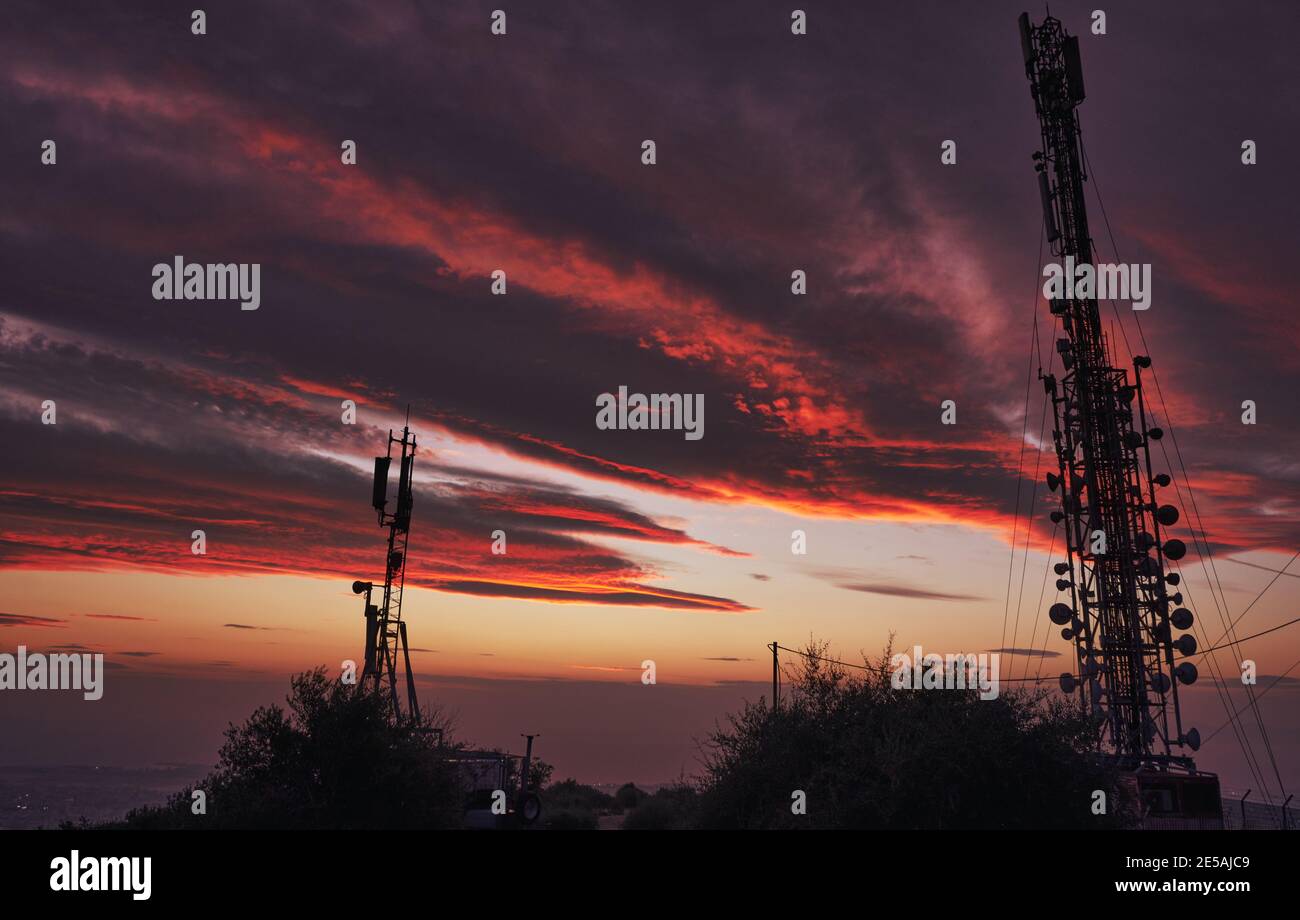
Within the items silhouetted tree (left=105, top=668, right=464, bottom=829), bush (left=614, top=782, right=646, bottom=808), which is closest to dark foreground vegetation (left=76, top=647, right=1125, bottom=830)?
silhouetted tree (left=105, top=668, right=464, bottom=829)

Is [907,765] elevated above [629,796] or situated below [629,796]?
above

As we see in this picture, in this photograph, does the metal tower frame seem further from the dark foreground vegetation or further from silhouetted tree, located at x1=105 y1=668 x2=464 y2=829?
silhouetted tree, located at x1=105 y1=668 x2=464 y2=829

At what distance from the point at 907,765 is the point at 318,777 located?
20615mm

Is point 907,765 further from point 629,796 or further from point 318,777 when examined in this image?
point 629,796

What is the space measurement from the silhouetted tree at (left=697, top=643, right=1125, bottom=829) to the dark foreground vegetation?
5cm

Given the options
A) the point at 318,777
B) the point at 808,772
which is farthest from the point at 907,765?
the point at 318,777

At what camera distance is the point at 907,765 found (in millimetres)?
32625

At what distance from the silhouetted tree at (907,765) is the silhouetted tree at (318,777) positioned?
12.0 m

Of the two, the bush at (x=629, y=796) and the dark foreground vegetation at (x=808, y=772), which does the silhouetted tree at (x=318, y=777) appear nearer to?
the dark foreground vegetation at (x=808, y=772)
